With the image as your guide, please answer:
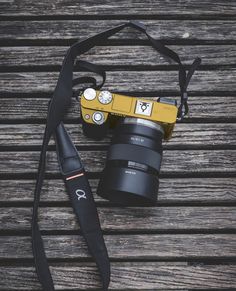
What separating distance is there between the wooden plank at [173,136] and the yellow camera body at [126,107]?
175mm

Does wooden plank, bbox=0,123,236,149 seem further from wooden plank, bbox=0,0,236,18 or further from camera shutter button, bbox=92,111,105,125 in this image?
wooden plank, bbox=0,0,236,18

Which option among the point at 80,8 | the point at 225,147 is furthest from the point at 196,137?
the point at 80,8

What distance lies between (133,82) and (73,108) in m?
0.20

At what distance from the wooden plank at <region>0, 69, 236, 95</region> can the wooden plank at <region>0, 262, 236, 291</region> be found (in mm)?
527

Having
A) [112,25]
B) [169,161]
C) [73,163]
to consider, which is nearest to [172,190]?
[169,161]

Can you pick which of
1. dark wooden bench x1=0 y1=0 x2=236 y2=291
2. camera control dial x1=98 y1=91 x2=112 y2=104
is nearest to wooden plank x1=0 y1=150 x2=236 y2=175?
dark wooden bench x1=0 y1=0 x2=236 y2=291

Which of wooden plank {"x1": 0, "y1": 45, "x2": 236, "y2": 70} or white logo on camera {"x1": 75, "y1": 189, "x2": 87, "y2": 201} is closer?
white logo on camera {"x1": 75, "y1": 189, "x2": 87, "y2": 201}

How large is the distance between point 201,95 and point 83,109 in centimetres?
41

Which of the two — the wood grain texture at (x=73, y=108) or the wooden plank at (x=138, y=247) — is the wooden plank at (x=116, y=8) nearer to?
the wood grain texture at (x=73, y=108)

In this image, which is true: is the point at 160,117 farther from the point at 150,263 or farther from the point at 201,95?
the point at 150,263

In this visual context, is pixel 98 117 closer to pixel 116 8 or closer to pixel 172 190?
pixel 172 190

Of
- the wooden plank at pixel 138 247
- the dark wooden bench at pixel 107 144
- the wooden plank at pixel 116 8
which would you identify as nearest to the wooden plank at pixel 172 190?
the dark wooden bench at pixel 107 144

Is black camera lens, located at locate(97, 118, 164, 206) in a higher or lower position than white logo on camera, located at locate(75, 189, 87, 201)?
higher

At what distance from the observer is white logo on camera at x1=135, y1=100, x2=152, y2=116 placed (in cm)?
139
